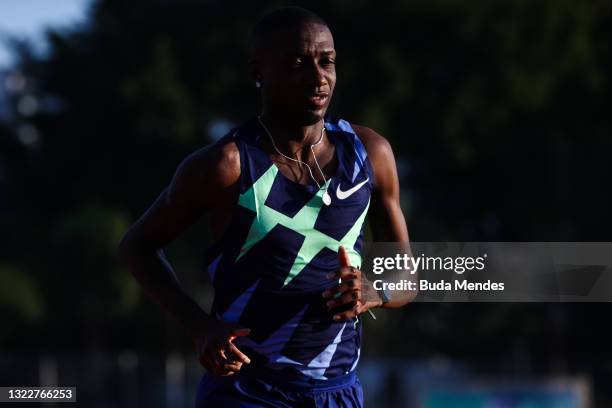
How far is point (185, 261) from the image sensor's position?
98.7 ft

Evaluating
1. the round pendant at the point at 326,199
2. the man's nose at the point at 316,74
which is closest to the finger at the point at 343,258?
the round pendant at the point at 326,199

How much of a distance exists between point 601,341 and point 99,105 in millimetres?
15112

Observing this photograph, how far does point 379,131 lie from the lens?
99.3 feet

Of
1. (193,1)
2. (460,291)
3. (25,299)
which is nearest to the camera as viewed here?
(460,291)

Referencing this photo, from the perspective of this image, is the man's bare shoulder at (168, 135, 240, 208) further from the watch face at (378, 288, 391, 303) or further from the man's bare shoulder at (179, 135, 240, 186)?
the watch face at (378, 288, 391, 303)

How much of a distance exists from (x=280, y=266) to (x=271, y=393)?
50cm

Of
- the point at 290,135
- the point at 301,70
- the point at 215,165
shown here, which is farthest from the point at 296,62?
the point at 215,165

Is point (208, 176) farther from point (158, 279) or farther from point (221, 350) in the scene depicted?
point (221, 350)

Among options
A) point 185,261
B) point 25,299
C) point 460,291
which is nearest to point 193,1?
point 185,261

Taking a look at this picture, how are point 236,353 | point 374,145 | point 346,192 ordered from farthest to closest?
point 374,145 → point 346,192 → point 236,353

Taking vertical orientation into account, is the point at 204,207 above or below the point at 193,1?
below

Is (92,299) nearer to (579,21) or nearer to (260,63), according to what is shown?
(579,21)

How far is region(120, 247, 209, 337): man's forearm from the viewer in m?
4.65

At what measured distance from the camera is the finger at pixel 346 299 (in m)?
4.42
